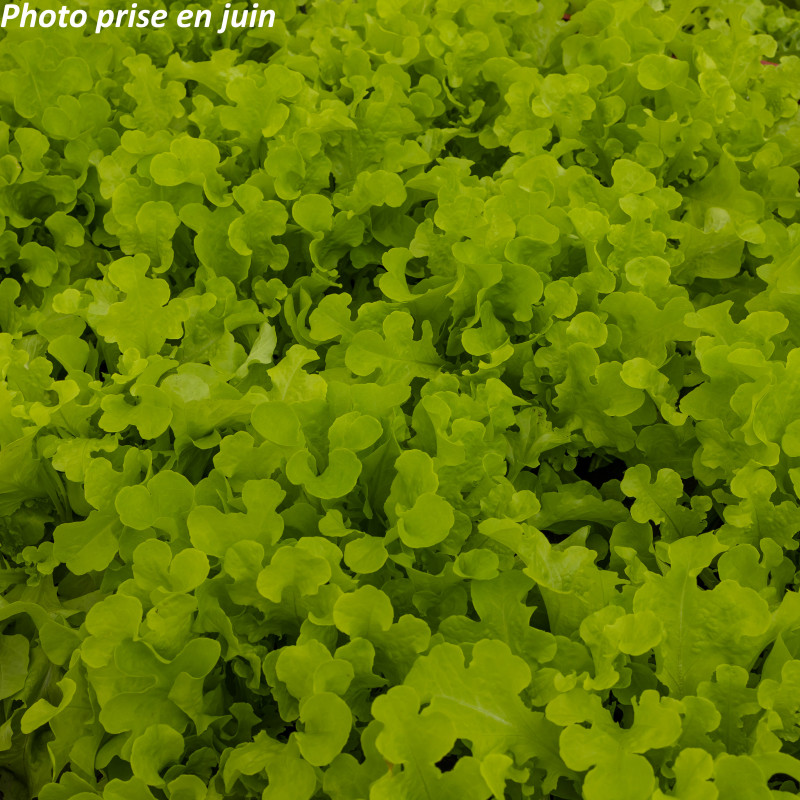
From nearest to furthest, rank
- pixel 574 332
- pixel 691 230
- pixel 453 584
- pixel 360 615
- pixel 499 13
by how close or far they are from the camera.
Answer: pixel 360 615
pixel 453 584
pixel 574 332
pixel 691 230
pixel 499 13

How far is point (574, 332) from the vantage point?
59.9 inches

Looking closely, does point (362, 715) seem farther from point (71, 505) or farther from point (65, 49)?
point (65, 49)

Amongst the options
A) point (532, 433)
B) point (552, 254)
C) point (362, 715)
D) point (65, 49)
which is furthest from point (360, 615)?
point (65, 49)

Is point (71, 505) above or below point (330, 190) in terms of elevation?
below

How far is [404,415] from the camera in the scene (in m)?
1.44

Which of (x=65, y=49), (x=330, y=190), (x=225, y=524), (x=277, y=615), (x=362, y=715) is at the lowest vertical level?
(x=362, y=715)

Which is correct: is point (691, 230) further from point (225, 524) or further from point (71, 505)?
point (71, 505)

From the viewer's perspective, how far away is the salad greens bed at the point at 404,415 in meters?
1.11

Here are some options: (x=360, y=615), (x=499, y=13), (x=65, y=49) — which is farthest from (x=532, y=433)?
(x=65, y=49)

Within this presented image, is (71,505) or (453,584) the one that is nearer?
(453,584)

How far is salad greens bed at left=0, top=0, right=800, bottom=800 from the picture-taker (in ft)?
3.64

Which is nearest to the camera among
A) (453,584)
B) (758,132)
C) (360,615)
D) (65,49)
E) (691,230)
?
(360,615)

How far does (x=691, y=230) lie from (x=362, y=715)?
1165 millimetres

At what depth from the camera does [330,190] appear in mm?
1965
